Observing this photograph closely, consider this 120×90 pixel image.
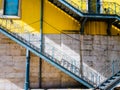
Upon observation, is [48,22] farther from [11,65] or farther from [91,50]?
[11,65]

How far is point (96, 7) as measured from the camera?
1947 cm

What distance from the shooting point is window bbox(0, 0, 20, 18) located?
19.1 meters

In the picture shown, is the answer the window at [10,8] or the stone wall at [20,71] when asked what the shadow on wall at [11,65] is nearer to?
the stone wall at [20,71]

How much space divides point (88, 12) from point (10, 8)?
16.5ft

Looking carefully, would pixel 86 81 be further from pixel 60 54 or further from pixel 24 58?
pixel 24 58

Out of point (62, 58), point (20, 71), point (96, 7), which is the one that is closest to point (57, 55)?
point (62, 58)

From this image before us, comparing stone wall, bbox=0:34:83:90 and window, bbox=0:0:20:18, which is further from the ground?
window, bbox=0:0:20:18

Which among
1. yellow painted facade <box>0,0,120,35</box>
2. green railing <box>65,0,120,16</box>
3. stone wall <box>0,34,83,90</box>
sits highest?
green railing <box>65,0,120,16</box>

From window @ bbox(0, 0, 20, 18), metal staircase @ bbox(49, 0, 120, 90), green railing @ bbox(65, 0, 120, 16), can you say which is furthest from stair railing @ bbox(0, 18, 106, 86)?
green railing @ bbox(65, 0, 120, 16)

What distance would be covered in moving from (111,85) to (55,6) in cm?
745

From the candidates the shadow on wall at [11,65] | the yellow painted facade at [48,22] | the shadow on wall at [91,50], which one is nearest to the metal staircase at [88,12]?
the yellow painted facade at [48,22]

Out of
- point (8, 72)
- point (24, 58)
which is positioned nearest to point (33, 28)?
point (24, 58)

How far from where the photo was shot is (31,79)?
61.4ft

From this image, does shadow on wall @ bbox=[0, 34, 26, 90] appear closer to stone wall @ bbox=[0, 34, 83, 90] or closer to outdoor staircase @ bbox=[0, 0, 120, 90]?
stone wall @ bbox=[0, 34, 83, 90]
